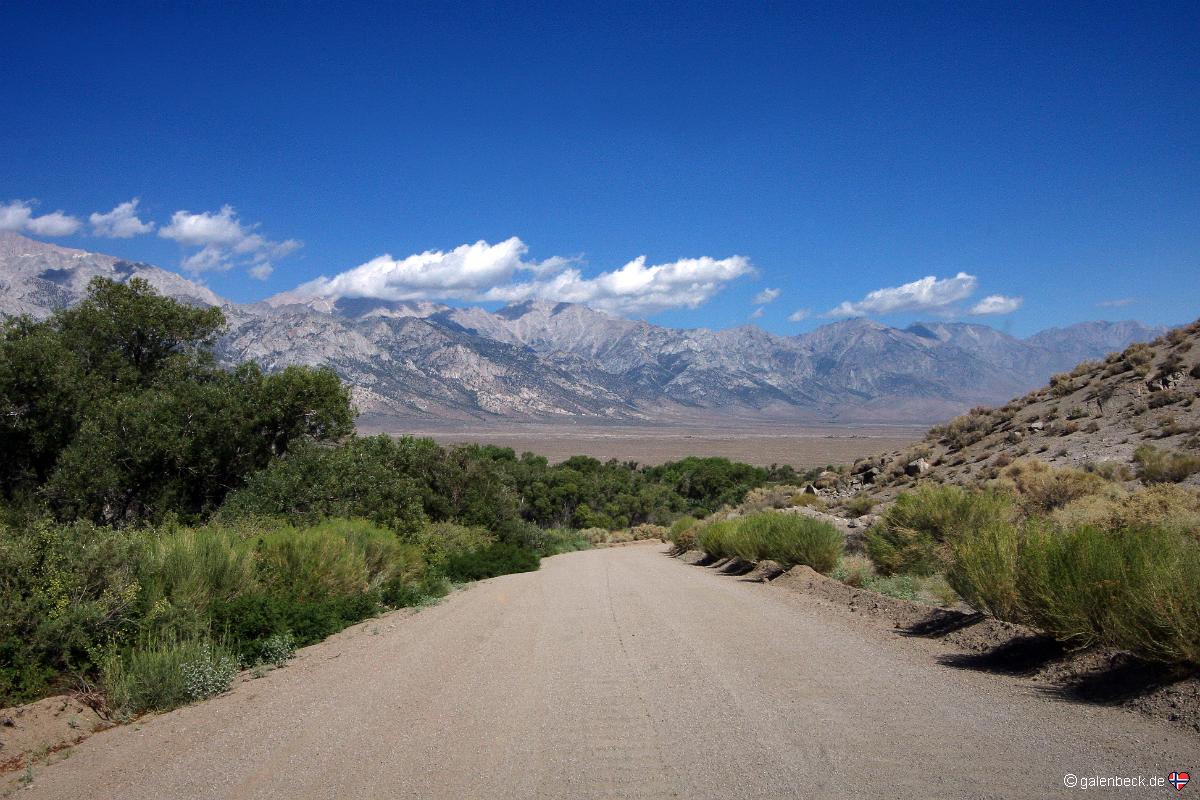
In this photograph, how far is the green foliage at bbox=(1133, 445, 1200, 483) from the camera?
20.4m

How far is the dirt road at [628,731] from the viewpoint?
16.9 ft

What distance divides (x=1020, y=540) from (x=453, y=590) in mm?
13037

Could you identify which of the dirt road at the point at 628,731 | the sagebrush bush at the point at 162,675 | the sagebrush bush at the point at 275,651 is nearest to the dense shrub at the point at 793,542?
the dirt road at the point at 628,731

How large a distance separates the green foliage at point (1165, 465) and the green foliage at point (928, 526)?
22.2 ft

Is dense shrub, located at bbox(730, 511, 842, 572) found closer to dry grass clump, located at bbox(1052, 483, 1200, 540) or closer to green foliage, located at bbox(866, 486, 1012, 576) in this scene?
green foliage, located at bbox(866, 486, 1012, 576)

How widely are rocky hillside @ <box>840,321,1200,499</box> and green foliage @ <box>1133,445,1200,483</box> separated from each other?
22 mm

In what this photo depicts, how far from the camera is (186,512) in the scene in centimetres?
2028

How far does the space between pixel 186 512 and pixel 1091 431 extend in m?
29.8

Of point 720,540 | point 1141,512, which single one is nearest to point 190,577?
point 1141,512

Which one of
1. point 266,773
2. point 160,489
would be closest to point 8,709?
point 266,773

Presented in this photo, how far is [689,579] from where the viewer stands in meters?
19.2

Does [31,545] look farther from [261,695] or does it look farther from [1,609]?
[261,695]

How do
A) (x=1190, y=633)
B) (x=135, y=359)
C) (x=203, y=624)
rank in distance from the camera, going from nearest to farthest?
(x=1190, y=633) < (x=203, y=624) < (x=135, y=359)

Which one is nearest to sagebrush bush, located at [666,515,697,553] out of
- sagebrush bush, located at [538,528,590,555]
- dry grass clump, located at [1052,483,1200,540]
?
sagebrush bush, located at [538,528,590,555]
